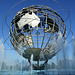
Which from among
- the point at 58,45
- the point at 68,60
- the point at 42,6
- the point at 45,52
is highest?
the point at 42,6

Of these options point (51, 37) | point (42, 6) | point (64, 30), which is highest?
point (42, 6)

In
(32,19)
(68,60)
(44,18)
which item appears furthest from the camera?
(44,18)

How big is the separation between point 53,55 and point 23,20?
556 cm

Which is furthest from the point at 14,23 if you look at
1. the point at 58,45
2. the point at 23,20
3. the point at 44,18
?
the point at 58,45

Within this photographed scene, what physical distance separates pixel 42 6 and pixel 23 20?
110 inches

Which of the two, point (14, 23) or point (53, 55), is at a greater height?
point (14, 23)

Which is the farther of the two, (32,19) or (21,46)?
(21,46)

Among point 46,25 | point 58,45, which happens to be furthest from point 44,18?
point 58,45

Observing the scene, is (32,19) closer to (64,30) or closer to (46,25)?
(46,25)

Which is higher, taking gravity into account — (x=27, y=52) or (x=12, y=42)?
(x=12, y=42)

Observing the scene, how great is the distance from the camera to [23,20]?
11914 millimetres

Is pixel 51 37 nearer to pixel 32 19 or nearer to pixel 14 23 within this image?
pixel 32 19

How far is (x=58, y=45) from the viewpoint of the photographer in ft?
41.8

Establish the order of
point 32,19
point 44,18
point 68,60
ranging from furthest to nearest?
point 44,18
point 32,19
point 68,60
